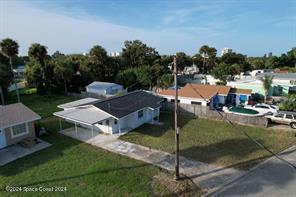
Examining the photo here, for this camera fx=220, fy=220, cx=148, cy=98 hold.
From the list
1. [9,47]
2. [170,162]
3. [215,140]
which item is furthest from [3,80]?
[215,140]

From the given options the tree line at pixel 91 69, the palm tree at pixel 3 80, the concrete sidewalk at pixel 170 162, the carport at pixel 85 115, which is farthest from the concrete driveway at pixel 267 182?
the palm tree at pixel 3 80

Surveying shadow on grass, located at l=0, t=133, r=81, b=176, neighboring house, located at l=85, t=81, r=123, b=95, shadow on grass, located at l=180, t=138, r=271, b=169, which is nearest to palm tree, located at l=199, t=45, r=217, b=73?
neighboring house, located at l=85, t=81, r=123, b=95

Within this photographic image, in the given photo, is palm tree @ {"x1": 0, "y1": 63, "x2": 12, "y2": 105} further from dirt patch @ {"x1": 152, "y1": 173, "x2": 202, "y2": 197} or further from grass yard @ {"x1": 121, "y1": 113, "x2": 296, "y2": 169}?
dirt patch @ {"x1": 152, "y1": 173, "x2": 202, "y2": 197}

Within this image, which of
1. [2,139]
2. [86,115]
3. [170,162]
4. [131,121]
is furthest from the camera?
[131,121]

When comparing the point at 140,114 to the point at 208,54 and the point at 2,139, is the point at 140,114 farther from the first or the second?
the point at 208,54

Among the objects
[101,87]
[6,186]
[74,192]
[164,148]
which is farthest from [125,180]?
[101,87]

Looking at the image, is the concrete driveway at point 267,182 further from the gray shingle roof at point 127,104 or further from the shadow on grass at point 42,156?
the shadow on grass at point 42,156
